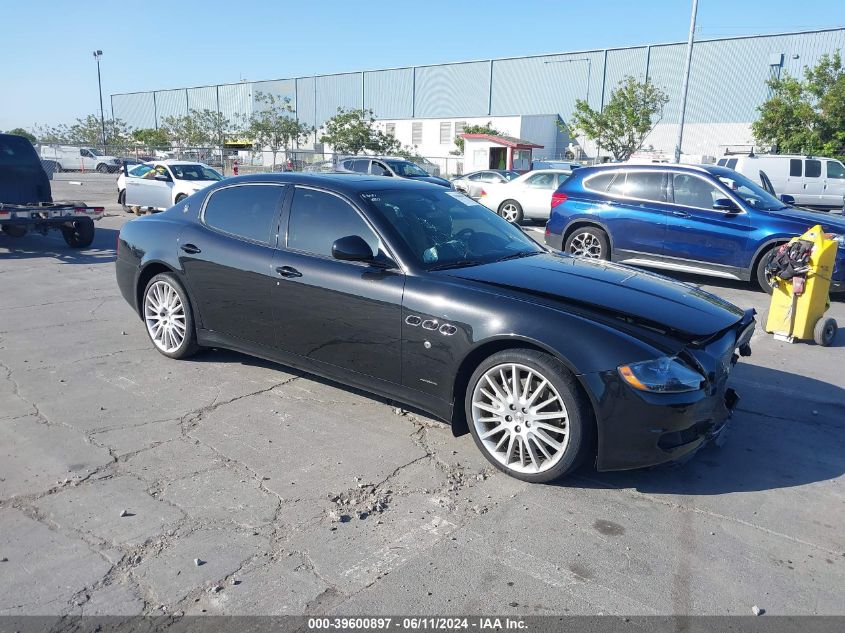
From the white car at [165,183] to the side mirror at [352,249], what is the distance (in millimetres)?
13830

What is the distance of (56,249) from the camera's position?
12289mm

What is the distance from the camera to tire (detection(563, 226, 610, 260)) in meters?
10.5

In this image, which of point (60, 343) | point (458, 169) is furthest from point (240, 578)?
point (458, 169)

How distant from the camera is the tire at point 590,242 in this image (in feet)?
34.5

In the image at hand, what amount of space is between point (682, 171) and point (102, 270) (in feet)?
28.7

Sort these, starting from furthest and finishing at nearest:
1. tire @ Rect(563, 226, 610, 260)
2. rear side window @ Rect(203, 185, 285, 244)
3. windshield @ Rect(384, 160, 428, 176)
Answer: windshield @ Rect(384, 160, 428, 176), tire @ Rect(563, 226, 610, 260), rear side window @ Rect(203, 185, 285, 244)

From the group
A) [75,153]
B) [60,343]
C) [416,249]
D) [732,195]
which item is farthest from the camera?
[75,153]

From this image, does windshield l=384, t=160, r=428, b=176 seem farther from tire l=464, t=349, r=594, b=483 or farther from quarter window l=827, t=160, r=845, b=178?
tire l=464, t=349, r=594, b=483

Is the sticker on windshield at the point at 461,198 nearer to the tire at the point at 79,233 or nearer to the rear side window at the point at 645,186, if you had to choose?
the rear side window at the point at 645,186

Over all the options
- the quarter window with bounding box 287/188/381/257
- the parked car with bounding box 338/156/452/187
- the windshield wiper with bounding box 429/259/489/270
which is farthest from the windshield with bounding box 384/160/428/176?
the windshield wiper with bounding box 429/259/489/270

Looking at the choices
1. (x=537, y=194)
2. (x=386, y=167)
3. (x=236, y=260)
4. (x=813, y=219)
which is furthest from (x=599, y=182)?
(x=386, y=167)

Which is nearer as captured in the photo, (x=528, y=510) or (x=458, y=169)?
(x=528, y=510)

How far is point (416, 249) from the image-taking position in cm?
446

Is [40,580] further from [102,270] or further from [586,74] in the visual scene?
[586,74]
